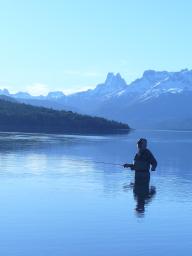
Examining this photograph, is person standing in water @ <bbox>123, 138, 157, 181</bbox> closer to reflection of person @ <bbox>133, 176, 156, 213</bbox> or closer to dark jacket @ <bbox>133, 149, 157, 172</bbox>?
dark jacket @ <bbox>133, 149, 157, 172</bbox>

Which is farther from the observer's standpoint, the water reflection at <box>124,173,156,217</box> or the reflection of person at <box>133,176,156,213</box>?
the reflection of person at <box>133,176,156,213</box>

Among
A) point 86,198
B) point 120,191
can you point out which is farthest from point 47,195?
point 120,191

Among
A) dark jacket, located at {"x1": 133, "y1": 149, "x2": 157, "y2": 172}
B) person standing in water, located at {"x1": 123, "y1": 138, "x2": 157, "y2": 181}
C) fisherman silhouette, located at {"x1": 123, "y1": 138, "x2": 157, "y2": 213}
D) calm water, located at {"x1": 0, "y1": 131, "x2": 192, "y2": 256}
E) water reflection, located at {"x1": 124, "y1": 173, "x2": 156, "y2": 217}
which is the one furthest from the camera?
dark jacket, located at {"x1": 133, "y1": 149, "x2": 157, "y2": 172}

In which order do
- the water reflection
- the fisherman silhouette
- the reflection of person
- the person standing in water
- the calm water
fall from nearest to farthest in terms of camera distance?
the calm water, the water reflection, the reflection of person, the fisherman silhouette, the person standing in water

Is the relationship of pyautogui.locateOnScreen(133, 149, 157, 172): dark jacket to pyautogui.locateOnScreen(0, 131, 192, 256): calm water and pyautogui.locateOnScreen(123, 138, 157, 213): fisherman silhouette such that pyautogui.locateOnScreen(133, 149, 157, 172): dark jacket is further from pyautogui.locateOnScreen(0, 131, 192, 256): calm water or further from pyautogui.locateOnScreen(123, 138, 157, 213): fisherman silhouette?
pyautogui.locateOnScreen(0, 131, 192, 256): calm water

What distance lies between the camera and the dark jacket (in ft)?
127

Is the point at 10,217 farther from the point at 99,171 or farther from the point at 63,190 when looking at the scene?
the point at 99,171

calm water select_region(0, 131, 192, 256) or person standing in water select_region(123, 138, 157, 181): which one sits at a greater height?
person standing in water select_region(123, 138, 157, 181)

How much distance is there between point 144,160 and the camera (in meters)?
39.2

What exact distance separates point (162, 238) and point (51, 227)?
4660mm

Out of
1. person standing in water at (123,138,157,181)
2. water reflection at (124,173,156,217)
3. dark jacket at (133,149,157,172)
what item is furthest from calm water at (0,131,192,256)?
dark jacket at (133,149,157,172)

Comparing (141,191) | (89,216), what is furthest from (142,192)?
(89,216)

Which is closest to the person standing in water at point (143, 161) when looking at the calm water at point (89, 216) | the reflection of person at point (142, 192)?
the reflection of person at point (142, 192)

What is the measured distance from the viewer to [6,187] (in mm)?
37031
